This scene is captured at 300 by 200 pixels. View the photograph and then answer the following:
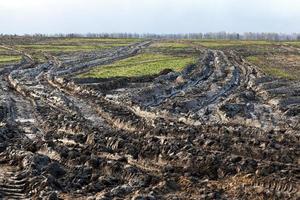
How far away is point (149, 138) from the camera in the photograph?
20828mm

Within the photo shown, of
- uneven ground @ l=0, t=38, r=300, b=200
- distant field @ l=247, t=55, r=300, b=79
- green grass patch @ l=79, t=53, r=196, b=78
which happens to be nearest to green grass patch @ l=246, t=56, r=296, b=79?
distant field @ l=247, t=55, r=300, b=79

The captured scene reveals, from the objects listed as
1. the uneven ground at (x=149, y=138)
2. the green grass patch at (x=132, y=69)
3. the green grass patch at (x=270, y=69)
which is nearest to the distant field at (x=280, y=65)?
the green grass patch at (x=270, y=69)

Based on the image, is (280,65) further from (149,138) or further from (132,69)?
(149,138)

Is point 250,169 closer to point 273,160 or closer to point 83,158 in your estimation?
point 273,160

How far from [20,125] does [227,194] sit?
1382cm

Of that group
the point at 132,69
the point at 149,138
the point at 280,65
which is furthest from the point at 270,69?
the point at 149,138

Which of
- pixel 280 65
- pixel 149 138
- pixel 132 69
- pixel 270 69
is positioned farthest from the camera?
pixel 280 65

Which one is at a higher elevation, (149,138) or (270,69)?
(149,138)

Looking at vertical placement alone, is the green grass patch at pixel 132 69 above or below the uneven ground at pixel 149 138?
below

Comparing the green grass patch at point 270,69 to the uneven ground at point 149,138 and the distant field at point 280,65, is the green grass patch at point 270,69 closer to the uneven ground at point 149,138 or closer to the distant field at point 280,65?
the distant field at point 280,65

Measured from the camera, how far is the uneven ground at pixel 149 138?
49.7 feet

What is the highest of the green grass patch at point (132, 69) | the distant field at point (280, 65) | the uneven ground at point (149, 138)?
the uneven ground at point (149, 138)

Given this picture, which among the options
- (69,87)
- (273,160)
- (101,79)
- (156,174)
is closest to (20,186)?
(156,174)

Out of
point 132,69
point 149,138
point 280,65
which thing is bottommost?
point 280,65
